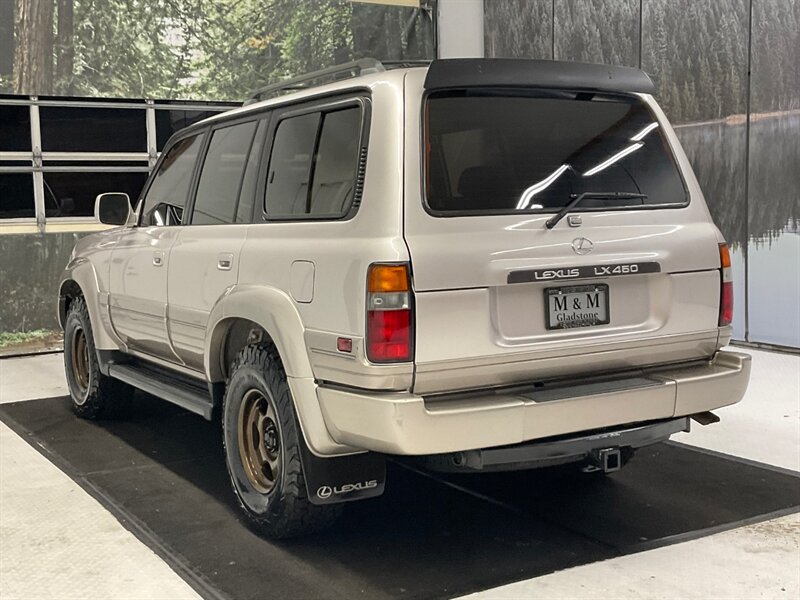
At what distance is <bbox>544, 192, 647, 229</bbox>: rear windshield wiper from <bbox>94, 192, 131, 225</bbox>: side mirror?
3.06 meters

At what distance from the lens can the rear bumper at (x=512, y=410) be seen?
3096 millimetres

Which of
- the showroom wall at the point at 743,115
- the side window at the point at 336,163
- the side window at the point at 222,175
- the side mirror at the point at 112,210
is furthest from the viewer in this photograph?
the showroom wall at the point at 743,115

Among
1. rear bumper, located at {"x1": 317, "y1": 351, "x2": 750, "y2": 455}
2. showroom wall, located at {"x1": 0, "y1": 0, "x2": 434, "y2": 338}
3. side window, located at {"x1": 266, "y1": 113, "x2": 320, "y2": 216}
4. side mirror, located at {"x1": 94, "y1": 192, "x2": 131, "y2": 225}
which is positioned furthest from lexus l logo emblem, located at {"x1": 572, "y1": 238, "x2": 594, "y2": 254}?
showroom wall, located at {"x1": 0, "y1": 0, "x2": 434, "y2": 338}

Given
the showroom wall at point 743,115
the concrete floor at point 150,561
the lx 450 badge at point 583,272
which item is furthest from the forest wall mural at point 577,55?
the lx 450 badge at point 583,272

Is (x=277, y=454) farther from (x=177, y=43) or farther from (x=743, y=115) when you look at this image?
(x=177, y=43)

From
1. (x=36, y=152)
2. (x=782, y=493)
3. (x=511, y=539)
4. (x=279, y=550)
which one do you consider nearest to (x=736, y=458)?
(x=782, y=493)

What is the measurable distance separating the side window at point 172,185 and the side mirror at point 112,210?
0.29 meters

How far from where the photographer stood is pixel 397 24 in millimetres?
11500

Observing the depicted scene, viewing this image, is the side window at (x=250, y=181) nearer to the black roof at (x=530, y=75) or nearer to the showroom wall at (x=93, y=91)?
the black roof at (x=530, y=75)

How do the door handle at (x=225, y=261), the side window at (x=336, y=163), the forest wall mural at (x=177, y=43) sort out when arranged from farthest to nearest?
1. the forest wall mural at (x=177, y=43)
2. the door handle at (x=225, y=261)
3. the side window at (x=336, y=163)

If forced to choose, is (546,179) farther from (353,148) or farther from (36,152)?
(36,152)

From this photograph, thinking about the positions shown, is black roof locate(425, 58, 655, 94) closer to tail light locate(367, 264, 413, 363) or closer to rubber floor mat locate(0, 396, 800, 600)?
tail light locate(367, 264, 413, 363)

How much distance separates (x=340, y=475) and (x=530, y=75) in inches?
66.1

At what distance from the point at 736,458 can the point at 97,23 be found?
764 cm
